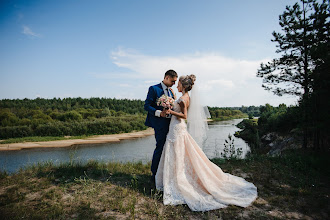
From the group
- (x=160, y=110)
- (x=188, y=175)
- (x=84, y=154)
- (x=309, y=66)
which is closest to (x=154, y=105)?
(x=160, y=110)

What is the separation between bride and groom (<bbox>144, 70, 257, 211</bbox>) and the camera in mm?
3490

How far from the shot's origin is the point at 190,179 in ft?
12.4

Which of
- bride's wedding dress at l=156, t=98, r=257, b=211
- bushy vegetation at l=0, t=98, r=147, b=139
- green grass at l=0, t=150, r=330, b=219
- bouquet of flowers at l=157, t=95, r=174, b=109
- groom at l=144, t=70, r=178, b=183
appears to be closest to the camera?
green grass at l=0, t=150, r=330, b=219

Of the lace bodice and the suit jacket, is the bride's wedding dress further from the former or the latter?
the suit jacket

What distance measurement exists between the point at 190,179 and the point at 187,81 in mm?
2022

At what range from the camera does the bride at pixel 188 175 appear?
11.4 ft

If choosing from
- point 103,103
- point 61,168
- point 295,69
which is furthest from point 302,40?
point 103,103

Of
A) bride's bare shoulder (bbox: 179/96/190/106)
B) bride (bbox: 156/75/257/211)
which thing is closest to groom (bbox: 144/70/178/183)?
bride (bbox: 156/75/257/211)

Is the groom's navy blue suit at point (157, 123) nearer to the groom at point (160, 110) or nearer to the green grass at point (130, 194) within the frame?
the groom at point (160, 110)

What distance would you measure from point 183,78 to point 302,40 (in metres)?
8.99

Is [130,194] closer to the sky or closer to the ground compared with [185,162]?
closer to the ground

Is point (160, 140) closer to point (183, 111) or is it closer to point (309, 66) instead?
point (183, 111)

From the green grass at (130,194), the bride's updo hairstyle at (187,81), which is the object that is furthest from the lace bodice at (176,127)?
the green grass at (130,194)

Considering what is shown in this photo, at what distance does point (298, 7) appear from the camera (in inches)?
376
